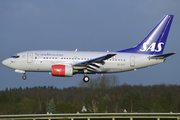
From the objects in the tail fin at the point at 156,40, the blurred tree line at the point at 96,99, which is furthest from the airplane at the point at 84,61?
the blurred tree line at the point at 96,99

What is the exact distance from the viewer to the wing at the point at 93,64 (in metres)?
43.6

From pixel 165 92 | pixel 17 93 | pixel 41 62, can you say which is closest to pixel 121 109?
pixel 165 92

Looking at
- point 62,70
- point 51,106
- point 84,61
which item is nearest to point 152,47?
point 84,61

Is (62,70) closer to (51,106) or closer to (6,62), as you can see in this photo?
(6,62)

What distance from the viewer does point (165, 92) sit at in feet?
204

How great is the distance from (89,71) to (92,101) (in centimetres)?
1580

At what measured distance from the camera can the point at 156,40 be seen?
159 feet

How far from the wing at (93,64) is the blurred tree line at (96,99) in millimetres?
13695

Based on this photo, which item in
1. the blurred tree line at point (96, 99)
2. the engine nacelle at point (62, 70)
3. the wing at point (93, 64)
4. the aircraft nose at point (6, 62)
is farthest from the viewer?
the blurred tree line at point (96, 99)

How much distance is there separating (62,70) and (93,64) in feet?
12.4

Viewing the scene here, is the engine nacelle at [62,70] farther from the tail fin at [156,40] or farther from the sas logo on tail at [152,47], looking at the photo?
the sas logo on tail at [152,47]

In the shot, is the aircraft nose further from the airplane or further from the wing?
the wing

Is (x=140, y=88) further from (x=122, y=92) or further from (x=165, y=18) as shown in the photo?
(x=165, y=18)

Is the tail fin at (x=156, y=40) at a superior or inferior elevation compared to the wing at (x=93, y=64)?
superior
